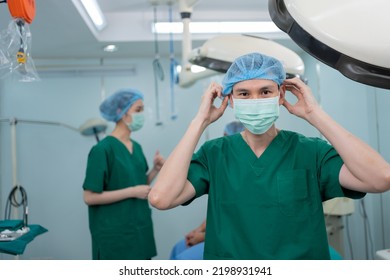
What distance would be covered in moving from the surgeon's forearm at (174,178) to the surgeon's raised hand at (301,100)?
316mm

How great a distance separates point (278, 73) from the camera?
1153mm

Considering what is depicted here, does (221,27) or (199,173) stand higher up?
(221,27)

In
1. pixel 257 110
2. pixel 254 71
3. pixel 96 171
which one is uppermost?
pixel 254 71

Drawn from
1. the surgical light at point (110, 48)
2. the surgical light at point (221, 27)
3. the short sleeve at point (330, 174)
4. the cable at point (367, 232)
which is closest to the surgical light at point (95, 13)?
the surgical light at point (110, 48)

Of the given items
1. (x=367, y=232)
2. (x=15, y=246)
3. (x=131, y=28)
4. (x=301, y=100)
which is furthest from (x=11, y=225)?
(x=367, y=232)

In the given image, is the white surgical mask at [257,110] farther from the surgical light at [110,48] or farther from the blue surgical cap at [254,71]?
the surgical light at [110,48]

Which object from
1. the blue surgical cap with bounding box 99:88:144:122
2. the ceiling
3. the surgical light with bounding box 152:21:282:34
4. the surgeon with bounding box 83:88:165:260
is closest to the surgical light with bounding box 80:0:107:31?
the ceiling

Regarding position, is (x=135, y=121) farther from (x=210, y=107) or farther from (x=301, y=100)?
(x=301, y=100)

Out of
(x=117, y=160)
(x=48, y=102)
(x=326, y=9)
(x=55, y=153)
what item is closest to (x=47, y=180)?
(x=55, y=153)

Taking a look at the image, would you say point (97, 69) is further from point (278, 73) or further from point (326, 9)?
point (326, 9)

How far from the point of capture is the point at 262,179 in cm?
117

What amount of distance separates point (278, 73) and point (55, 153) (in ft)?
7.79

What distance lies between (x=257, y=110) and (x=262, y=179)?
22 cm

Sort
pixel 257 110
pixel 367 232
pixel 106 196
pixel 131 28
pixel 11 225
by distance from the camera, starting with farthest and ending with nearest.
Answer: pixel 131 28
pixel 367 232
pixel 106 196
pixel 11 225
pixel 257 110
